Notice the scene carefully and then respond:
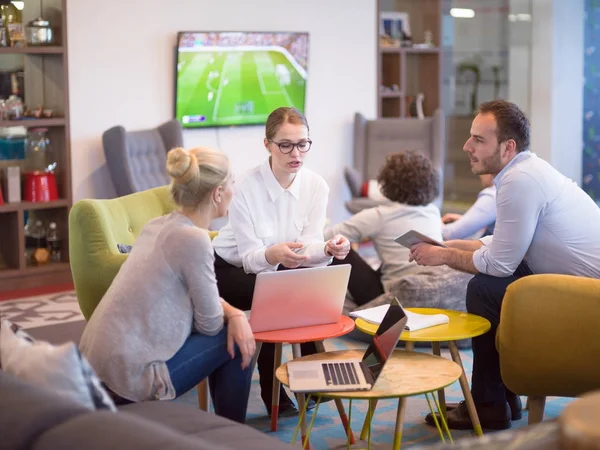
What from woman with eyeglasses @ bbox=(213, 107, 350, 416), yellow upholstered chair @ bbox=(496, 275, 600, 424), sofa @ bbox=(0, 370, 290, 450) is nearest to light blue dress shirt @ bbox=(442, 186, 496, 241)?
woman with eyeglasses @ bbox=(213, 107, 350, 416)

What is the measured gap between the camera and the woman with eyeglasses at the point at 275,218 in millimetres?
3852

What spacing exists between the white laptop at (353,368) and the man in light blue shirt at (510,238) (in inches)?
28.4

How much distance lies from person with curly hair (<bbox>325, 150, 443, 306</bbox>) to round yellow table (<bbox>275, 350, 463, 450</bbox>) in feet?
4.74

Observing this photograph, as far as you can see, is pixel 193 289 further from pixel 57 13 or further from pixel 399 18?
pixel 399 18

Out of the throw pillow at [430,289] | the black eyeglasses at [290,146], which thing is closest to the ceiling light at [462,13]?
the throw pillow at [430,289]

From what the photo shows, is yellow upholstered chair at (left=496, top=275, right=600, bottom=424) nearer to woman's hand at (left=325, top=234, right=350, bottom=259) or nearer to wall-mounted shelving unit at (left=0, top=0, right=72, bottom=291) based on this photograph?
woman's hand at (left=325, top=234, right=350, bottom=259)

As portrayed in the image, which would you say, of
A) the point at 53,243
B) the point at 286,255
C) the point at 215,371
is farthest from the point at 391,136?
the point at 215,371

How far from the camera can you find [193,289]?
9.59 feet

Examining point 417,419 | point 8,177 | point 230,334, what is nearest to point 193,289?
point 230,334

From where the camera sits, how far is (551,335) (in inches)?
130

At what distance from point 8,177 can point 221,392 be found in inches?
156

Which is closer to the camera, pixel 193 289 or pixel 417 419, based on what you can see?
pixel 193 289

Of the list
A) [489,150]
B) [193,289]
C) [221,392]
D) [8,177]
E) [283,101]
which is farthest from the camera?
[283,101]

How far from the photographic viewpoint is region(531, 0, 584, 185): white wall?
9.45m
